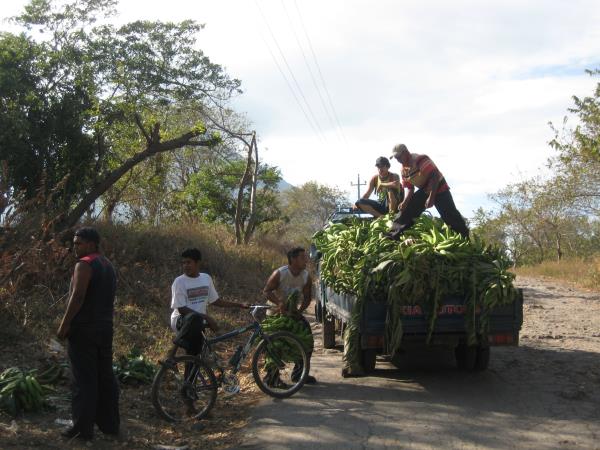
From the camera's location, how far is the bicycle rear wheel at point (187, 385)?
623 cm

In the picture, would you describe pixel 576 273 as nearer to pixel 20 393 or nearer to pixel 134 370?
pixel 134 370

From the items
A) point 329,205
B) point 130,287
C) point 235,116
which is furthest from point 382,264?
point 329,205

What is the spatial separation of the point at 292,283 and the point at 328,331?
2566mm

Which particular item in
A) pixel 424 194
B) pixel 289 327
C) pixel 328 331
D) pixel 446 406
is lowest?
pixel 446 406

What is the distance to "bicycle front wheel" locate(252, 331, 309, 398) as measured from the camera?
23.0ft

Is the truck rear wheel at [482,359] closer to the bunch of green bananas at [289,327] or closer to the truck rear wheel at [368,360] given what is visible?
the truck rear wheel at [368,360]

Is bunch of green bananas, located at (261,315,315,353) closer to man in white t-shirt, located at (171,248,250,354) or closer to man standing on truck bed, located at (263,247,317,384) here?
man standing on truck bed, located at (263,247,317,384)

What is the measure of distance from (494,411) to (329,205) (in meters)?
56.4

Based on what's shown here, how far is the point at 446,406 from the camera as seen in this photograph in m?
6.55

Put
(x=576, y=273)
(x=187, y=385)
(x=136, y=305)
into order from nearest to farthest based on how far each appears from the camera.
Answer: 1. (x=187, y=385)
2. (x=136, y=305)
3. (x=576, y=273)

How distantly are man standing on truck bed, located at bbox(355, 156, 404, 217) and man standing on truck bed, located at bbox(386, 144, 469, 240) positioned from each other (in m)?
1.21

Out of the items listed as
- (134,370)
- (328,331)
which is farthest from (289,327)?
(328,331)

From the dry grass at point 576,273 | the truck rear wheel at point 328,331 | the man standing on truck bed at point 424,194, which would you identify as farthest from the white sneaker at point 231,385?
the dry grass at point 576,273

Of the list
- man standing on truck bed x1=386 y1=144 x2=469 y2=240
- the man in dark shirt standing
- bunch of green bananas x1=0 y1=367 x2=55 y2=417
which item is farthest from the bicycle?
man standing on truck bed x1=386 y1=144 x2=469 y2=240
